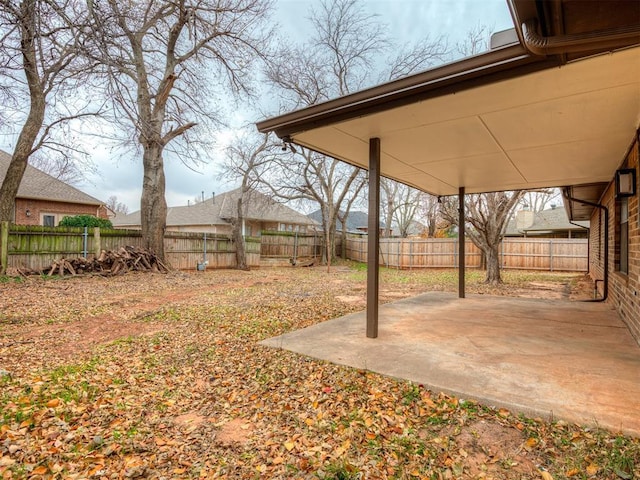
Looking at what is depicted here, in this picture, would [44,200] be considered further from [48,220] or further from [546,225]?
[546,225]

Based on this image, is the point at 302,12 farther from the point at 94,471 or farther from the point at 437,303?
the point at 94,471

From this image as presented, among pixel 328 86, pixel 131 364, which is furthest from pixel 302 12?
pixel 131 364

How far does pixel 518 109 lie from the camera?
9.56ft

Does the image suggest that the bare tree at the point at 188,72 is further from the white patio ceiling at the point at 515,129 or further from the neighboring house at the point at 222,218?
the neighboring house at the point at 222,218

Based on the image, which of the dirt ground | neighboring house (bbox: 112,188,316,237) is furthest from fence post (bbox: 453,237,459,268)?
neighboring house (bbox: 112,188,316,237)

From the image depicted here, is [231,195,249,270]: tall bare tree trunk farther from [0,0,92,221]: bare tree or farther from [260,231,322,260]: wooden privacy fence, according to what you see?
[0,0,92,221]: bare tree

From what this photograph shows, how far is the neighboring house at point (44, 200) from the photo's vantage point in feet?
47.3

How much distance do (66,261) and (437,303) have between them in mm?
9541

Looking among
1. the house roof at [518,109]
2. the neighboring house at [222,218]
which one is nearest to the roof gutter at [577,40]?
the house roof at [518,109]

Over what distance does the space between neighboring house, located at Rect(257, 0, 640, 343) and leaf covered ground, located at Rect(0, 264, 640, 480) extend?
1469 millimetres

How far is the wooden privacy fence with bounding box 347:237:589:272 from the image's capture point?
1478 centimetres

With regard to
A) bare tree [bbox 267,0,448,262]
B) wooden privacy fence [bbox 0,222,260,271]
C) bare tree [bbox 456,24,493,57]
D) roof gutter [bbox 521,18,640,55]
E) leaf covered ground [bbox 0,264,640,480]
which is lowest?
leaf covered ground [bbox 0,264,640,480]

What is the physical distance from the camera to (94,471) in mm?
1817

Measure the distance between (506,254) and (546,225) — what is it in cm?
776
